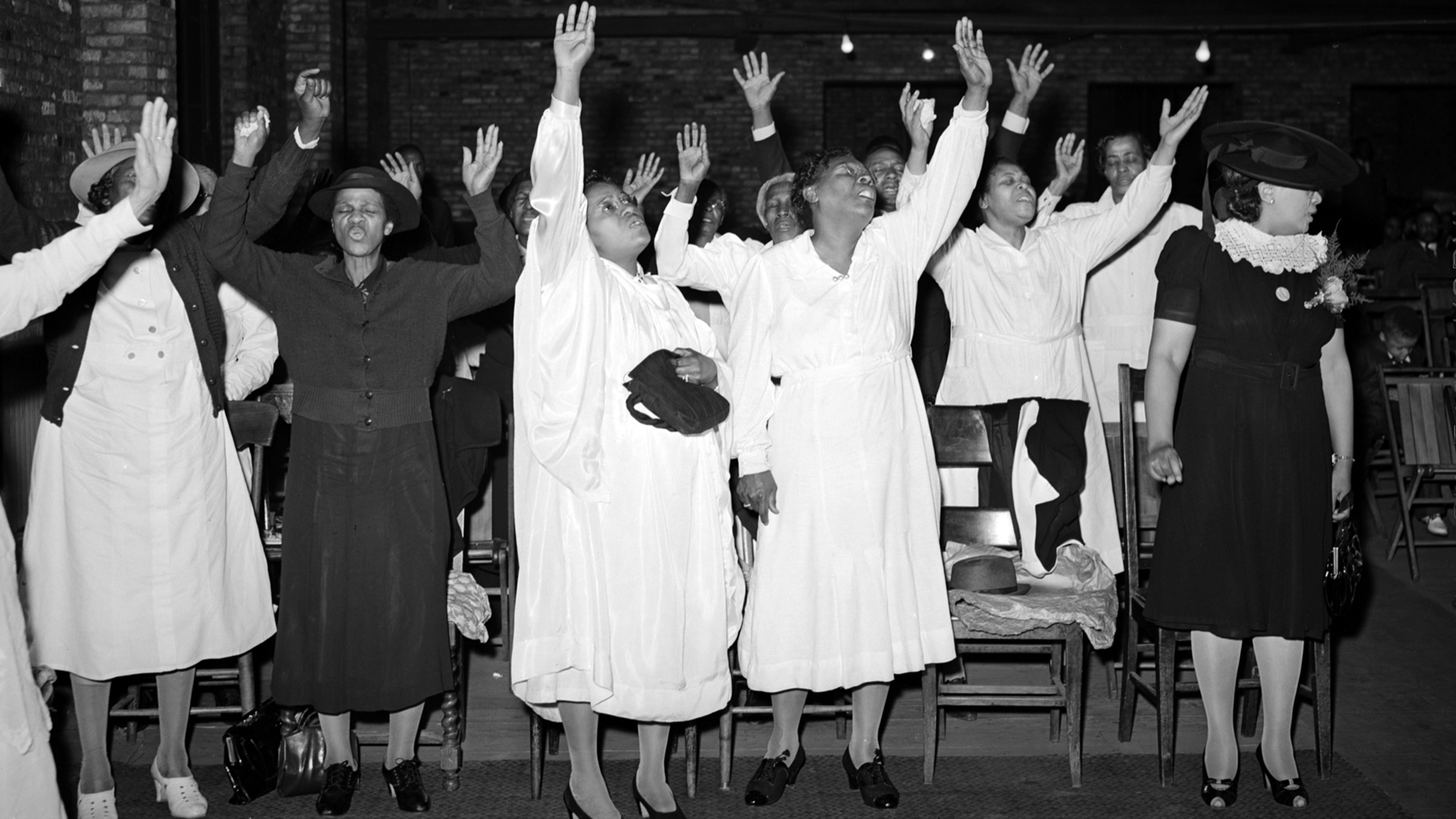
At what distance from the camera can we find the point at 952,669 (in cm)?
480

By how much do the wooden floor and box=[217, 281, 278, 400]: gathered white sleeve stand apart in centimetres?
123

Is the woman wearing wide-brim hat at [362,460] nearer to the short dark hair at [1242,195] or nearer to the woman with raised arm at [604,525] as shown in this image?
the woman with raised arm at [604,525]

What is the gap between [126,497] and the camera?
Answer: 3.96 metres

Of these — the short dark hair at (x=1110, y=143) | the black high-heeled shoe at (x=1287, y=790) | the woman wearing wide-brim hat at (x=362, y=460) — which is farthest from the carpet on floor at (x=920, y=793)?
the short dark hair at (x=1110, y=143)

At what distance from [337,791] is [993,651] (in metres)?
1.96

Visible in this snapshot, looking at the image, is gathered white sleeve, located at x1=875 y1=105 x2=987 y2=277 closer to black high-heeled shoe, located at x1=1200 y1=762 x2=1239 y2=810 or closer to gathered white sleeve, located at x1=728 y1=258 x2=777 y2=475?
gathered white sleeve, located at x1=728 y1=258 x2=777 y2=475

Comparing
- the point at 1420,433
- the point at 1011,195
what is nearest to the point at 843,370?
the point at 1011,195

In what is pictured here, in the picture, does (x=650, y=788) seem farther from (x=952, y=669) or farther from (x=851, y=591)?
(x=952, y=669)

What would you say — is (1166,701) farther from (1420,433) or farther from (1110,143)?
(1420,433)

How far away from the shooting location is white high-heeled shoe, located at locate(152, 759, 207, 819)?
400cm

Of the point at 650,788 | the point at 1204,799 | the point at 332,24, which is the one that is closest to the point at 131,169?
the point at 650,788

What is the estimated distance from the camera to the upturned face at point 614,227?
3.90 meters

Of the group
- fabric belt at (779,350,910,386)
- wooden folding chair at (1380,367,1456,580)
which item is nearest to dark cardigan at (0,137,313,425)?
fabric belt at (779,350,910,386)

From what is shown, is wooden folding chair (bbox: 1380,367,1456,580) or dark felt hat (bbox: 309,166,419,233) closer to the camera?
dark felt hat (bbox: 309,166,419,233)
